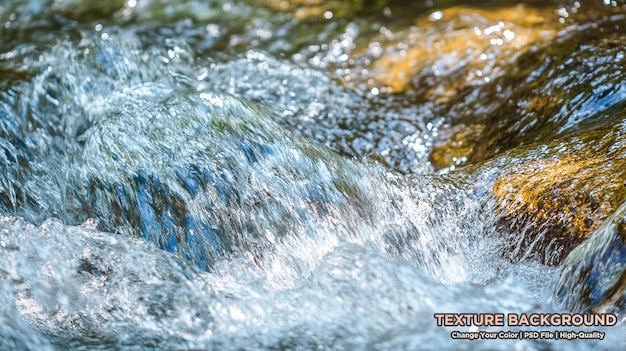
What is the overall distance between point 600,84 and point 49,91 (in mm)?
3295

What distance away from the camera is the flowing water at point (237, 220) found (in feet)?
8.11

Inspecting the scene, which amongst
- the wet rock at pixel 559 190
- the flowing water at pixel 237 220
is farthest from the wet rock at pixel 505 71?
the wet rock at pixel 559 190

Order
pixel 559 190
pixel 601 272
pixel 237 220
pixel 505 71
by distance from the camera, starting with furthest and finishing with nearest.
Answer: pixel 505 71, pixel 237 220, pixel 559 190, pixel 601 272

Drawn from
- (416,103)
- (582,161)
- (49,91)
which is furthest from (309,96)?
(582,161)

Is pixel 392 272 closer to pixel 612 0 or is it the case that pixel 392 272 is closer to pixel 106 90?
pixel 106 90

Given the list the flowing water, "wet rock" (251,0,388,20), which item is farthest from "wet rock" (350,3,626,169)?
"wet rock" (251,0,388,20)

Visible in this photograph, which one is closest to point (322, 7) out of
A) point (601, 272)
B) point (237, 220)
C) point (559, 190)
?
point (237, 220)

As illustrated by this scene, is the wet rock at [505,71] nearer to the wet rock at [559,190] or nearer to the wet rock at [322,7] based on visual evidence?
the wet rock at [559,190]

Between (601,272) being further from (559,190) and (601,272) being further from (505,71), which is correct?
(505,71)

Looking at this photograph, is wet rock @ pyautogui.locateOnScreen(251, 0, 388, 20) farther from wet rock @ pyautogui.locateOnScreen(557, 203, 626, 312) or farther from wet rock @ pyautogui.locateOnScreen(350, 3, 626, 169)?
wet rock @ pyautogui.locateOnScreen(557, 203, 626, 312)

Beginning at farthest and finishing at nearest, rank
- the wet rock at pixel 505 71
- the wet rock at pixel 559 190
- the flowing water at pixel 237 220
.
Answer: the wet rock at pixel 505 71 → the wet rock at pixel 559 190 → the flowing water at pixel 237 220

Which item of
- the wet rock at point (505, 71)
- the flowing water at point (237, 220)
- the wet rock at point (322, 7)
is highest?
the flowing water at point (237, 220)

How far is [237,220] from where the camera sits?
3.01 metres

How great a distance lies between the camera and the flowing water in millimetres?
2471
